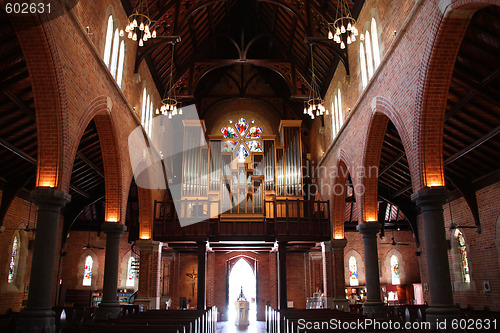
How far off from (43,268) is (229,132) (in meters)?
19.5

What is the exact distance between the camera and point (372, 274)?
14.8 meters

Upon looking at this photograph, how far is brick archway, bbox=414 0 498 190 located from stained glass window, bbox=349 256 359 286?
1890 centimetres

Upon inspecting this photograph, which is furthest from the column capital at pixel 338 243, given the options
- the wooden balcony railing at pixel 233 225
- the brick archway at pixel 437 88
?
the brick archway at pixel 437 88

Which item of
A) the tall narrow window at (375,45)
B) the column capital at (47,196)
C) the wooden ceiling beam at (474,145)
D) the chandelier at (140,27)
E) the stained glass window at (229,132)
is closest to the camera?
the column capital at (47,196)

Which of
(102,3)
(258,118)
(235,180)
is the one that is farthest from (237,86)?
(102,3)

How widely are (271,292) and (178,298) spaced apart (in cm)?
615

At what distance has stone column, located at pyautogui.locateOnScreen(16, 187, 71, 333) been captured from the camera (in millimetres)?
9242

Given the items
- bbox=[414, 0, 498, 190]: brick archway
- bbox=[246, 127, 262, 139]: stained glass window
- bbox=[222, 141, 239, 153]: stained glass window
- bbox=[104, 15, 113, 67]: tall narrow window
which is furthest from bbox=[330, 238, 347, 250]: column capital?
bbox=[104, 15, 113, 67]: tall narrow window

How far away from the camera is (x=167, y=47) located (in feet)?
64.1

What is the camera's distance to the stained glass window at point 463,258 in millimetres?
18575

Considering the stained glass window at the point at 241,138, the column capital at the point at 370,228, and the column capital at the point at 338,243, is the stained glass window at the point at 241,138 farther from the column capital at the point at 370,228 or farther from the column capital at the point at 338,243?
the column capital at the point at 370,228

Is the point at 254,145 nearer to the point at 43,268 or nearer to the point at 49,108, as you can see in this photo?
the point at 49,108

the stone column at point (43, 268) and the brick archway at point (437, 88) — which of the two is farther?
the stone column at point (43, 268)

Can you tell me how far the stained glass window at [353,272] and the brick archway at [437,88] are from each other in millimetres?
18897
